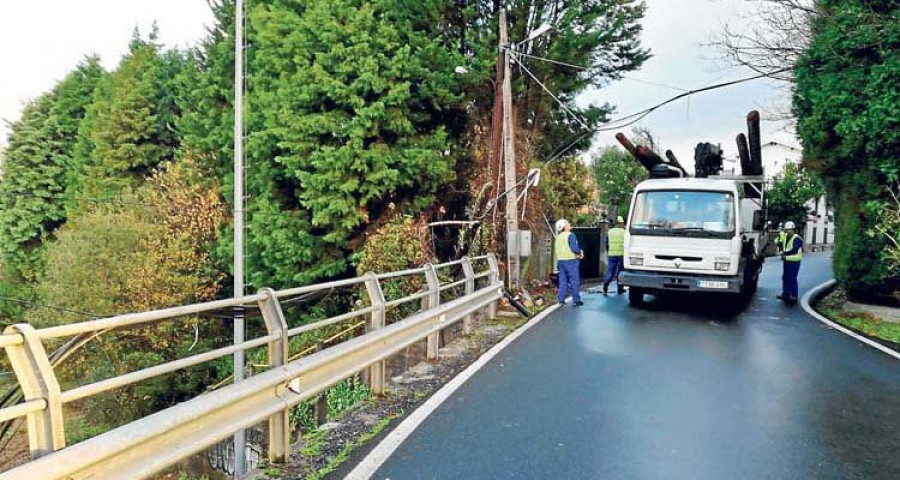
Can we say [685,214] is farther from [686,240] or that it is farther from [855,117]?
[855,117]

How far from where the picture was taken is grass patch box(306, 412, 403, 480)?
13.5 feet

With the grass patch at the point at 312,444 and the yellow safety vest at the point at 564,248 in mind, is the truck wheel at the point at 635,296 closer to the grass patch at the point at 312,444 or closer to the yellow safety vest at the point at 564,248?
the yellow safety vest at the point at 564,248

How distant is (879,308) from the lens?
12406 mm

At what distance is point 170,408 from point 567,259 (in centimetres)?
1086

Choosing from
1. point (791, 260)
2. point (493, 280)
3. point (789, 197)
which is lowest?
point (493, 280)

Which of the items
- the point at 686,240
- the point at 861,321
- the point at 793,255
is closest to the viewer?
the point at 861,321

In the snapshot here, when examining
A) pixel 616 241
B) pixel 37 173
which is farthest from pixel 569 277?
pixel 37 173

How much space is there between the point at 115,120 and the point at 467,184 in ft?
70.2

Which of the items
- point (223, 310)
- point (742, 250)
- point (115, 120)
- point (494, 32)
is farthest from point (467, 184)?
point (115, 120)

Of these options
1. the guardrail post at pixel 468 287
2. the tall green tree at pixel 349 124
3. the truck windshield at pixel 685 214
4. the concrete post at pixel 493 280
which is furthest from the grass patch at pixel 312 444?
the tall green tree at pixel 349 124

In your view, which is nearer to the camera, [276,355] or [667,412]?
[276,355]

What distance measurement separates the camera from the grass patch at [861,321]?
1044 cm

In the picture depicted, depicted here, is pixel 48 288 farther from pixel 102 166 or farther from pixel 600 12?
pixel 600 12

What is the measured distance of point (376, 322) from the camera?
597 cm
